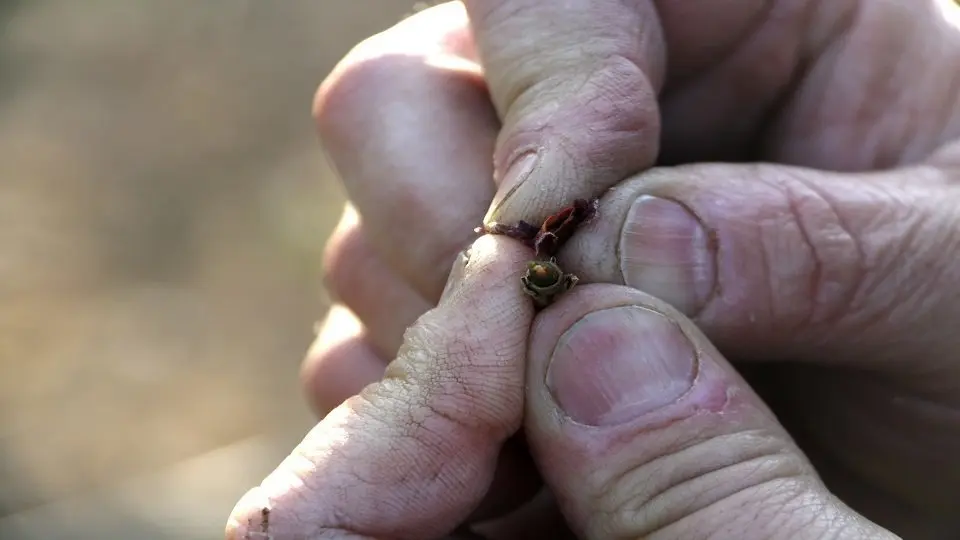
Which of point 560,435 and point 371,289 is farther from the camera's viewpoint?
point 371,289

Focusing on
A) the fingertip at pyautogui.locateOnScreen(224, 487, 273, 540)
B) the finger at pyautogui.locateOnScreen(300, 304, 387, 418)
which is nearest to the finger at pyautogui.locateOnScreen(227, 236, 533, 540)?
the fingertip at pyautogui.locateOnScreen(224, 487, 273, 540)

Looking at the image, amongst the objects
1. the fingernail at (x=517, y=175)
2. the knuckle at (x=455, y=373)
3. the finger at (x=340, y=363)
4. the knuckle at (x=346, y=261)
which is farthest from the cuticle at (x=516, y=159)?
the finger at (x=340, y=363)

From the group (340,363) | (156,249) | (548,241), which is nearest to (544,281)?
(548,241)

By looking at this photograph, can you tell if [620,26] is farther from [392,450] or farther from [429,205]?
[392,450]

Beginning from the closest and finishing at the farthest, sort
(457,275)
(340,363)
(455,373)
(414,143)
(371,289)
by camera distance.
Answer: (455,373) → (457,275) → (414,143) → (371,289) → (340,363)

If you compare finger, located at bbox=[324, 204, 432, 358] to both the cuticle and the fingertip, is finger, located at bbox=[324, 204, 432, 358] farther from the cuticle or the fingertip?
the fingertip

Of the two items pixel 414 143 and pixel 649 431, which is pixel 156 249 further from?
pixel 649 431

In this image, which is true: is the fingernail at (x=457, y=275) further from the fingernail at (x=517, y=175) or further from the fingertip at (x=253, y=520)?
the fingertip at (x=253, y=520)
